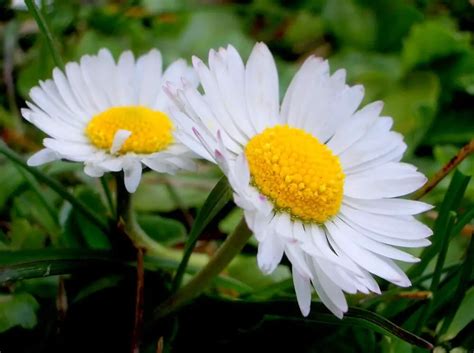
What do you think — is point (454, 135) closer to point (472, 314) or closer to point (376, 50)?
point (376, 50)

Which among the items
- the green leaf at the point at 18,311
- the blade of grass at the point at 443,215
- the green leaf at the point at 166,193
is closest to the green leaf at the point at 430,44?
the green leaf at the point at 166,193

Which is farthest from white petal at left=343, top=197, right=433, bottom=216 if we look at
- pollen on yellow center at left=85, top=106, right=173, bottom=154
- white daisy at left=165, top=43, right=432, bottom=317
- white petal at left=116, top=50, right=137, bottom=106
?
white petal at left=116, top=50, right=137, bottom=106

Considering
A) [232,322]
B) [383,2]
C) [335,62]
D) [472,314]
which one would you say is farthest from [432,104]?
[232,322]

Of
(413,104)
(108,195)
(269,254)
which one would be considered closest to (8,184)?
(108,195)

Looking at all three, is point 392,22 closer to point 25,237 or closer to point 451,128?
point 451,128

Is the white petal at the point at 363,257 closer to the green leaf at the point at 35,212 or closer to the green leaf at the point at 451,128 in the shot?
the green leaf at the point at 35,212

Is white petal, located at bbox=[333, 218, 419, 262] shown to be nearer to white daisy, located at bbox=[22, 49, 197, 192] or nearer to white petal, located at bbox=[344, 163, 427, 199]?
white petal, located at bbox=[344, 163, 427, 199]

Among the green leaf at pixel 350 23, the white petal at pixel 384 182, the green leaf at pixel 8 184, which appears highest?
the green leaf at pixel 350 23
